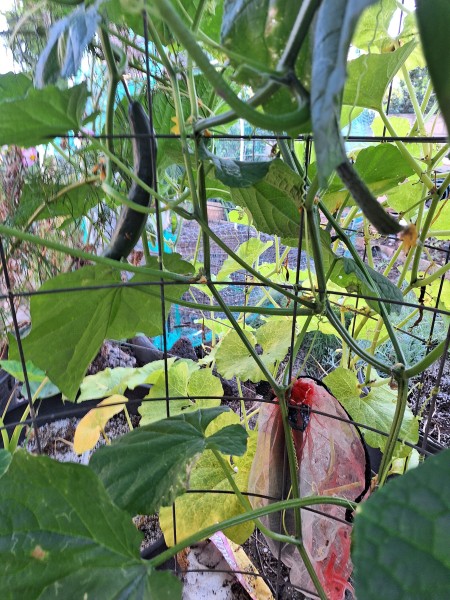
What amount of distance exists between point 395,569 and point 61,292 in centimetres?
39

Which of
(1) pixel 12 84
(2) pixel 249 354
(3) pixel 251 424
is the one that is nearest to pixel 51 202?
(1) pixel 12 84

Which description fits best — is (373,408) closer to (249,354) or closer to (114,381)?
(249,354)

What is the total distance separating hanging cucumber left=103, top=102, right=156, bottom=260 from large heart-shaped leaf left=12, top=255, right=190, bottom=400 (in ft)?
0.17

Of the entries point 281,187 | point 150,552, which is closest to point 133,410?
point 150,552

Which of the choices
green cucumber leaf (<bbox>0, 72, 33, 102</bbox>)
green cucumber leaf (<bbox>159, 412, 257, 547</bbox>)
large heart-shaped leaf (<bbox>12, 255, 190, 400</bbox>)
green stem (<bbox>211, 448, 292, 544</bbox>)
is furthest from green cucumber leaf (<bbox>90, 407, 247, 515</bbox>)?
green cucumber leaf (<bbox>0, 72, 33, 102</bbox>)

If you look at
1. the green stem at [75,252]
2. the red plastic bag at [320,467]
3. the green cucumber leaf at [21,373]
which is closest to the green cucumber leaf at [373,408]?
the red plastic bag at [320,467]

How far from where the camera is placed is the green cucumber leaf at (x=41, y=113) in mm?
356

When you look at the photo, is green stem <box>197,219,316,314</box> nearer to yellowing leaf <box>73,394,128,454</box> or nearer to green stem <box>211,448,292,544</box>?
green stem <box>211,448,292,544</box>

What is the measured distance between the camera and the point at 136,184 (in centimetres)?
45

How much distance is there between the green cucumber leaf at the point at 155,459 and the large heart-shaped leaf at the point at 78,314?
141 mm

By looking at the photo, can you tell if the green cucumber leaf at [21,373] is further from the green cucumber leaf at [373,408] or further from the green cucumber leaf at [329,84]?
the green cucumber leaf at [329,84]

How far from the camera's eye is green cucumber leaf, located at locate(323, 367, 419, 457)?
0.69 meters

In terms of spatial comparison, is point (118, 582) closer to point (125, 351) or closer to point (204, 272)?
point (204, 272)

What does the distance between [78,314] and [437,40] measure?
0.44 meters
